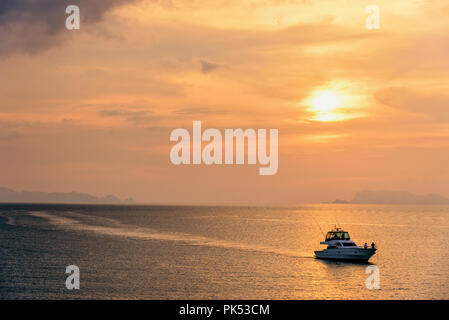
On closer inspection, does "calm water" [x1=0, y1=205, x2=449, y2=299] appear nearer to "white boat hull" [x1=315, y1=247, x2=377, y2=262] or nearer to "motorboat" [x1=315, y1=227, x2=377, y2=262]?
"motorboat" [x1=315, y1=227, x2=377, y2=262]

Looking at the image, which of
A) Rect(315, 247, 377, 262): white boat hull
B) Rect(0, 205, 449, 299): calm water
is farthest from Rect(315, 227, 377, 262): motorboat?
Rect(0, 205, 449, 299): calm water

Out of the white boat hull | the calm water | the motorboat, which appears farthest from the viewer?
the motorboat

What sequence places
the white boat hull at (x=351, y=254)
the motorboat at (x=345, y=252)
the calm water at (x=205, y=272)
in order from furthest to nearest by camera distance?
the motorboat at (x=345, y=252), the white boat hull at (x=351, y=254), the calm water at (x=205, y=272)

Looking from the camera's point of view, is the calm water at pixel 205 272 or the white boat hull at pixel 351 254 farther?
the white boat hull at pixel 351 254

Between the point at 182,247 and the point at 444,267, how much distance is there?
61.1m

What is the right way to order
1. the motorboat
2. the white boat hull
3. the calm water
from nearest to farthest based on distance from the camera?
1. the calm water
2. the white boat hull
3. the motorboat

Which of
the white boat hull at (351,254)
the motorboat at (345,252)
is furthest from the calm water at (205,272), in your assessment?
the white boat hull at (351,254)

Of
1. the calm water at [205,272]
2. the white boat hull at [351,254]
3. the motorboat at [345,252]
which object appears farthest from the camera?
the motorboat at [345,252]

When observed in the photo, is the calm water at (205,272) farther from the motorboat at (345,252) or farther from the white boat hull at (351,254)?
the white boat hull at (351,254)

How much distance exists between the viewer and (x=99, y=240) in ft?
455

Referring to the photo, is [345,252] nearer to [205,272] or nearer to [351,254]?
[351,254]
